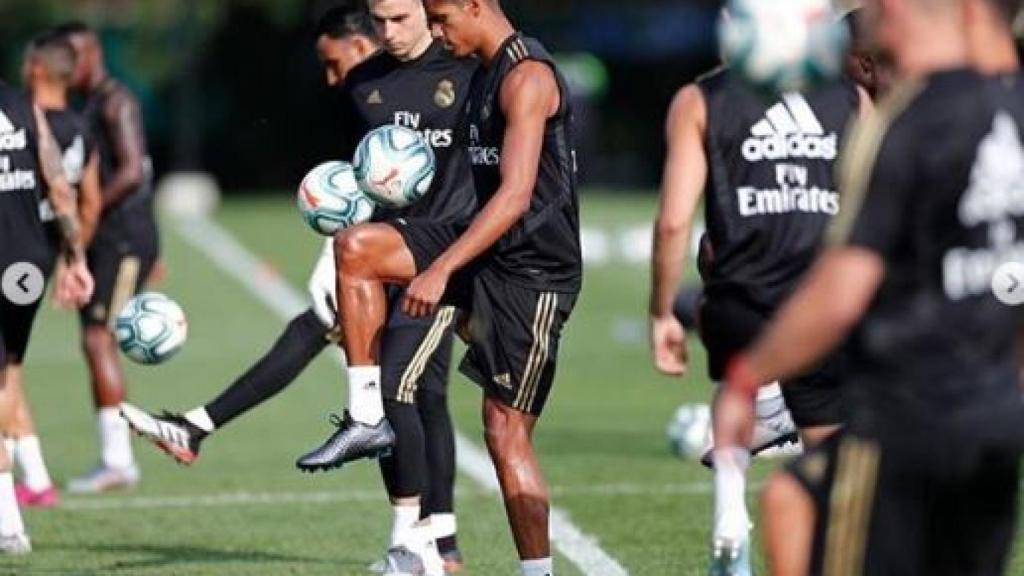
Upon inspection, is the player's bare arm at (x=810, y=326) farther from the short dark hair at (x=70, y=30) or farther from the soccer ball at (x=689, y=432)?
the short dark hair at (x=70, y=30)

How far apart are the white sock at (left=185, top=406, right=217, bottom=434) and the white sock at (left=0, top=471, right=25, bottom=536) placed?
0.81 metres

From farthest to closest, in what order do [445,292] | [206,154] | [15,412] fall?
1. [206,154]
2. [15,412]
3. [445,292]

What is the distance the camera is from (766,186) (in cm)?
843

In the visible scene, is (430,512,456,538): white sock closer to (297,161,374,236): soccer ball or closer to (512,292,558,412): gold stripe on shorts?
(297,161,374,236): soccer ball

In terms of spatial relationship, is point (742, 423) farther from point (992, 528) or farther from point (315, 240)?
point (315, 240)

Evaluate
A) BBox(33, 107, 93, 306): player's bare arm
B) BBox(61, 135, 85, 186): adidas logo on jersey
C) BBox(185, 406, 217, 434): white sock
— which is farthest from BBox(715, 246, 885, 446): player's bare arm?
BBox(61, 135, 85, 186): adidas logo on jersey

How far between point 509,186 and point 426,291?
46cm

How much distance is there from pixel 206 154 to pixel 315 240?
17079 millimetres

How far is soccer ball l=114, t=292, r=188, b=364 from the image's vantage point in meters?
11.3

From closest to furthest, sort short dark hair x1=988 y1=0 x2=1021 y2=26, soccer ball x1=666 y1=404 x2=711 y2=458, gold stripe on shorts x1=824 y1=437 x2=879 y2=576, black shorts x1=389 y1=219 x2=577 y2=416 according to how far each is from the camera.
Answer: gold stripe on shorts x1=824 y1=437 x2=879 y2=576, short dark hair x1=988 y1=0 x2=1021 y2=26, black shorts x1=389 y1=219 x2=577 y2=416, soccer ball x1=666 y1=404 x2=711 y2=458

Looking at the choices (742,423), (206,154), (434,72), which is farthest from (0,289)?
(206,154)

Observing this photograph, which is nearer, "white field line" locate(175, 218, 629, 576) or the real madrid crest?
the real madrid crest

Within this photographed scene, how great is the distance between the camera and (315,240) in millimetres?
33062

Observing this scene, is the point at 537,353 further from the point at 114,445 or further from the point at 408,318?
the point at 114,445
